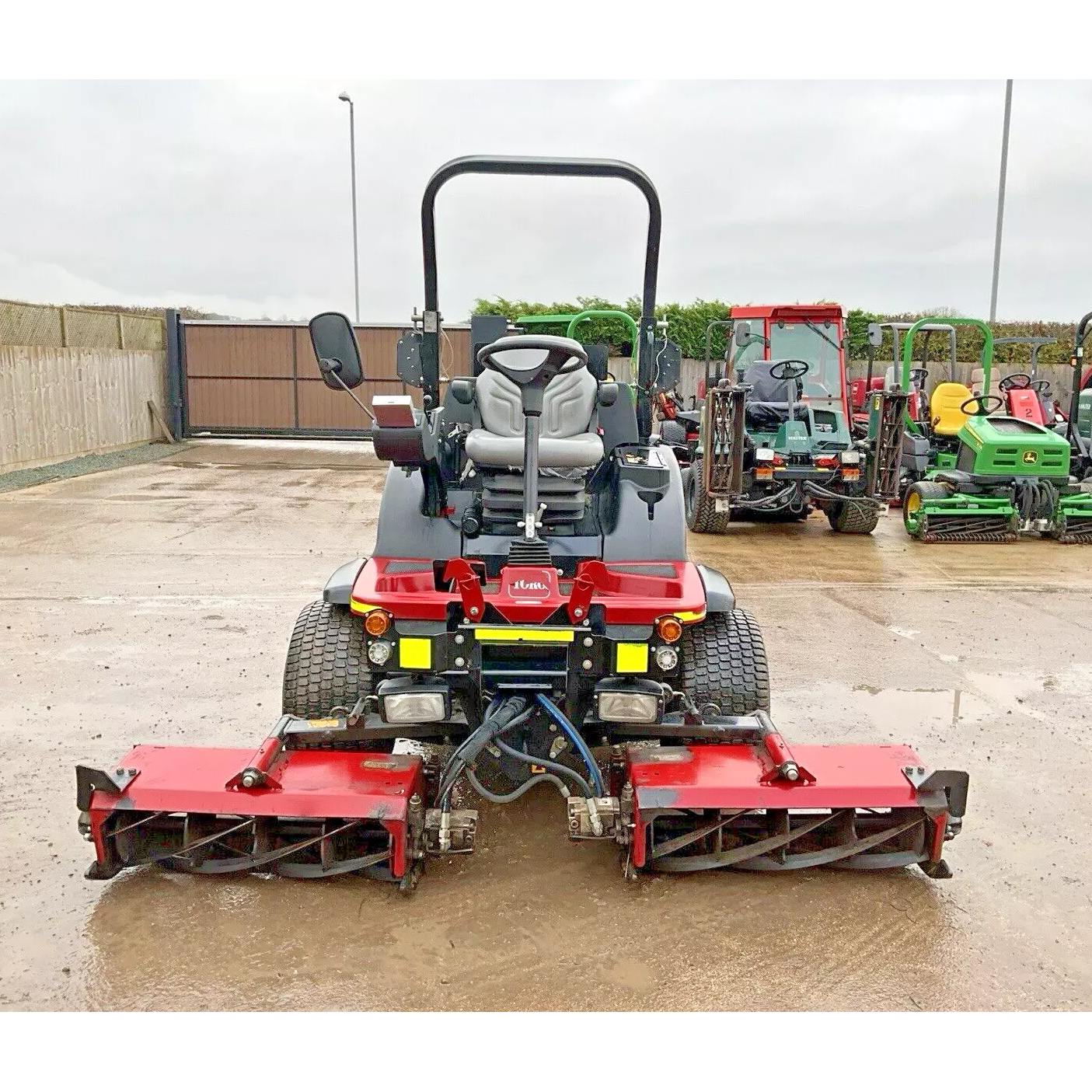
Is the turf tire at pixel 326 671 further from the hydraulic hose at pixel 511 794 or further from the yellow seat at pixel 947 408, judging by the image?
the yellow seat at pixel 947 408

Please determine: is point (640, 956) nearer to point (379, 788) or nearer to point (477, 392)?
point (379, 788)

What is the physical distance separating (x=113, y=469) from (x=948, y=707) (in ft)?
38.9

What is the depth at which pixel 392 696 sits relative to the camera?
125 inches

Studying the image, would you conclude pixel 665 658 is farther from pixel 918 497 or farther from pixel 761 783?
pixel 918 497

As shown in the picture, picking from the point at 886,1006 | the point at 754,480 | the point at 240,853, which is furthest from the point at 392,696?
the point at 754,480

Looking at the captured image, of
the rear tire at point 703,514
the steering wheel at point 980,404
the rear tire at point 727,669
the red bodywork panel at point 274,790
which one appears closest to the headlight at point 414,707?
the red bodywork panel at point 274,790

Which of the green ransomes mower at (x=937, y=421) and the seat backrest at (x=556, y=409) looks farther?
the green ransomes mower at (x=937, y=421)

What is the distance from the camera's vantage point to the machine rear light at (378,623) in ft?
10.8

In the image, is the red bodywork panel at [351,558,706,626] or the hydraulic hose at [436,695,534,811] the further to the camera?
the red bodywork panel at [351,558,706,626]

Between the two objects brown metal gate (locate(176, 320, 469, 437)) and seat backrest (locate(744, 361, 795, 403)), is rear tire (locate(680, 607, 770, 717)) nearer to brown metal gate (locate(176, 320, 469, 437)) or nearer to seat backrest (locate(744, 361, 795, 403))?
seat backrest (locate(744, 361, 795, 403))

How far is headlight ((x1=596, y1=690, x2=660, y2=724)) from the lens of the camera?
10.5 ft

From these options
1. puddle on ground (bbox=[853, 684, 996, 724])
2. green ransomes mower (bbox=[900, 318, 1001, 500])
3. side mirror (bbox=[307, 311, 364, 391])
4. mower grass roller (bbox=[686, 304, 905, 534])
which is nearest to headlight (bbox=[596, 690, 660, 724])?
side mirror (bbox=[307, 311, 364, 391])

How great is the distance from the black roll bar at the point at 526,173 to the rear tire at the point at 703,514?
5331mm

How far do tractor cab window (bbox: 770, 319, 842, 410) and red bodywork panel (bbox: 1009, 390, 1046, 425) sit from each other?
78.6 inches
